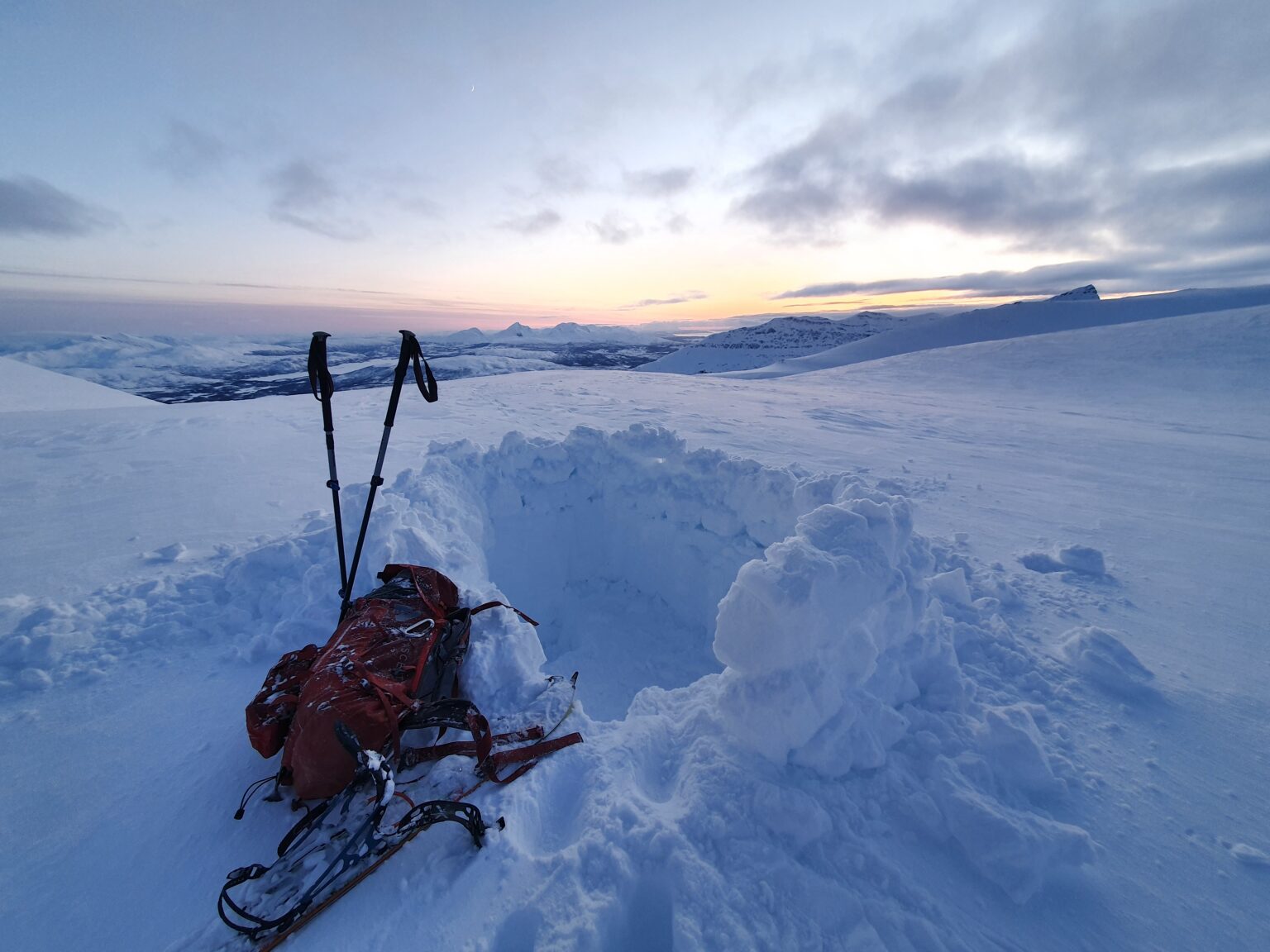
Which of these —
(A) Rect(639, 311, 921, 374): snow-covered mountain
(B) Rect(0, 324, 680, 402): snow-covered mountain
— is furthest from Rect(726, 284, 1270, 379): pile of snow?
(B) Rect(0, 324, 680, 402): snow-covered mountain

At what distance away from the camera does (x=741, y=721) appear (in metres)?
2.40

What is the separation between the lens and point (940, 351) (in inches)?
900

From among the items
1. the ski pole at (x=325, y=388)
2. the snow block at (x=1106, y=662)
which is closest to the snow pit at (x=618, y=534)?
the ski pole at (x=325, y=388)

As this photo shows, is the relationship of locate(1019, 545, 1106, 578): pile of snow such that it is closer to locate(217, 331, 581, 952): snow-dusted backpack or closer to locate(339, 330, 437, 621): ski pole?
locate(217, 331, 581, 952): snow-dusted backpack

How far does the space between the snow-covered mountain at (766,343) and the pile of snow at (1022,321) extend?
1289cm

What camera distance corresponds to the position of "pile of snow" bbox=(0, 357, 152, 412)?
38.8 feet

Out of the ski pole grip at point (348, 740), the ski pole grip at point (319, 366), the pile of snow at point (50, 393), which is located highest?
the ski pole grip at point (319, 366)

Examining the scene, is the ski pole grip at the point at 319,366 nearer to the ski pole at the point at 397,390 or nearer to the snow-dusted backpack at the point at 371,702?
the ski pole at the point at 397,390

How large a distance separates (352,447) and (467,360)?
57.9 meters

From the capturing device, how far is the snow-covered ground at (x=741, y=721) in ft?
5.86

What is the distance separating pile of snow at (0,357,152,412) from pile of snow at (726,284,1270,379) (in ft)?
81.8

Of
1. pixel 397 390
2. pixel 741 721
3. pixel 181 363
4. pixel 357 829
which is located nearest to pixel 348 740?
pixel 357 829

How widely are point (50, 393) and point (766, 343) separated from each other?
407ft

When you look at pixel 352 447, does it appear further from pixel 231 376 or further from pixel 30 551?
pixel 231 376
